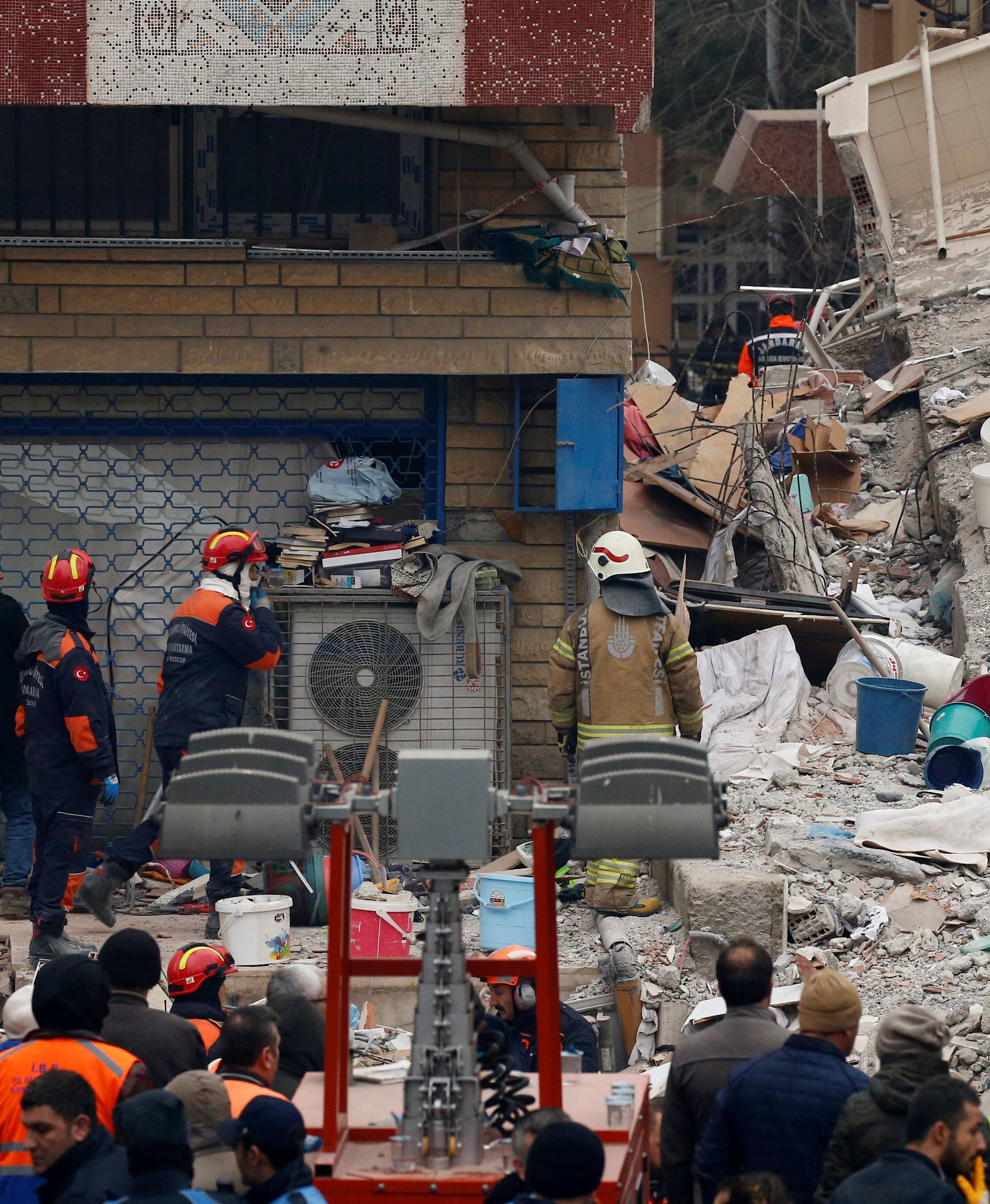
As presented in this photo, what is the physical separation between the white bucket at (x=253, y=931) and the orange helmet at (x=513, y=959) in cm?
151

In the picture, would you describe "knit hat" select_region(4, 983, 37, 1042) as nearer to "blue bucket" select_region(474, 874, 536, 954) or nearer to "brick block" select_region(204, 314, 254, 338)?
"blue bucket" select_region(474, 874, 536, 954)

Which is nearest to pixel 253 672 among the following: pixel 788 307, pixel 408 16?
pixel 408 16

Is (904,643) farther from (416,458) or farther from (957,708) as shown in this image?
(416,458)

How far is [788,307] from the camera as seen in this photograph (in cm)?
1791

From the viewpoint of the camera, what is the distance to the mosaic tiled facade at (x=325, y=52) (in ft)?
26.6

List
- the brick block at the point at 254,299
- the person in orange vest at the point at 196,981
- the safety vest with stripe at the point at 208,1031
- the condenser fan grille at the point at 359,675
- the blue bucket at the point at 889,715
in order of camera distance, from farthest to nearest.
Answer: the condenser fan grille at the point at 359,675 → the brick block at the point at 254,299 → the blue bucket at the point at 889,715 → the person in orange vest at the point at 196,981 → the safety vest with stripe at the point at 208,1031

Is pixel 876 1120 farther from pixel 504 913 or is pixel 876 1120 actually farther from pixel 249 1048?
pixel 504 913

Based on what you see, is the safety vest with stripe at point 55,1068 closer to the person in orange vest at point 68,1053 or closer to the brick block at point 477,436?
the person in orange vest at point 68,1053

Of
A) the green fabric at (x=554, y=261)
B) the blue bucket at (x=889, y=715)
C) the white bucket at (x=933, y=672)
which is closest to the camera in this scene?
the blue bucket at (x=889, y=715)

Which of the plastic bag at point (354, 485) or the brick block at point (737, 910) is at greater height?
the plastic bag at point (354, 485)

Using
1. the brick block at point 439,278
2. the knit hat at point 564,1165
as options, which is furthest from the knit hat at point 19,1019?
the brick block at point 439,278

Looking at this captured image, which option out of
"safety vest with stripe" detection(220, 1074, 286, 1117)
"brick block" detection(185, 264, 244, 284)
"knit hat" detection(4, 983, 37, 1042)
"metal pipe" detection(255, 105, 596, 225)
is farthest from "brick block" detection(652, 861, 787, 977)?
"brick block" detection(185, 264, 244, 284)

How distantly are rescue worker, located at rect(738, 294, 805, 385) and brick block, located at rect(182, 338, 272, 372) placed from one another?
21.1ft

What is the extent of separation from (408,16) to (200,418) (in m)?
2.77
